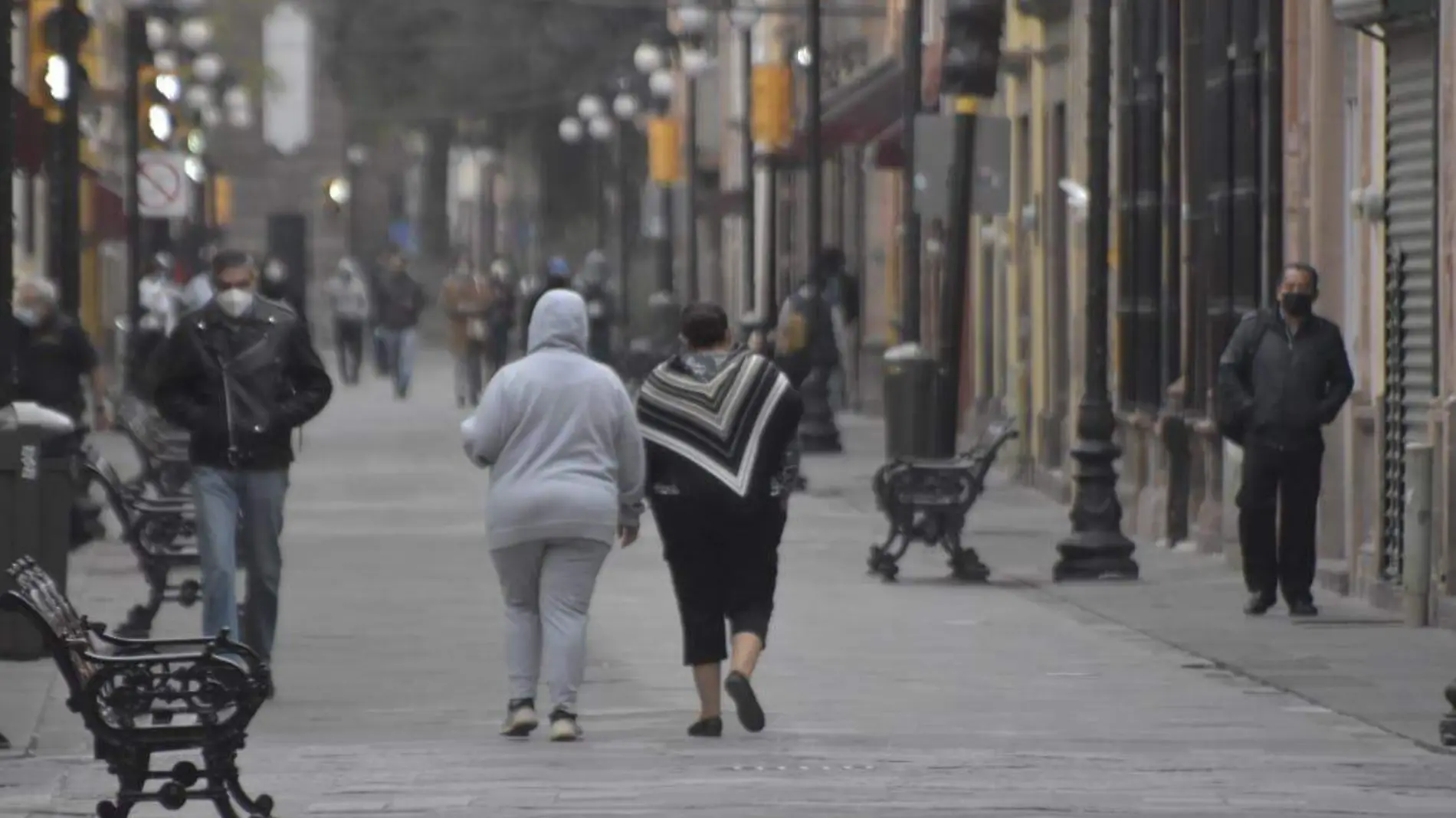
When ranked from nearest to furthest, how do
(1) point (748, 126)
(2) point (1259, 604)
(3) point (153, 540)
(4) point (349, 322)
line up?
(3) point (153, 540) → (2) point (1259, 604) → (1) point (748, 126) → (4) point (349, 322)

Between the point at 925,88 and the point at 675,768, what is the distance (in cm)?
2567

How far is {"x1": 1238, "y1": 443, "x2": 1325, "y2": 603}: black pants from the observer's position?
19812 mm

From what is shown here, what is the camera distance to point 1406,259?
20.5 meters

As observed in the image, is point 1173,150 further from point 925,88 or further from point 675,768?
point 675,768

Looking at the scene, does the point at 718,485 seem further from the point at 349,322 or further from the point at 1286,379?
the point at 349,322

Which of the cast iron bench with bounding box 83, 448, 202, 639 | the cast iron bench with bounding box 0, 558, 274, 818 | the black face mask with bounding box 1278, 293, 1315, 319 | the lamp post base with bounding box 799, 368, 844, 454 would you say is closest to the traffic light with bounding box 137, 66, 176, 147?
the lamp post base with bounding box 799, 368, 844, 454

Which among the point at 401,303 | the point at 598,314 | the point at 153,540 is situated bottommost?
the point at 153,540

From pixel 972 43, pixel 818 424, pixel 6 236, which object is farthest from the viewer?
pixel 818 424

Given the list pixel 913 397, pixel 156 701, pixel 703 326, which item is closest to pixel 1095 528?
pixel 913 397

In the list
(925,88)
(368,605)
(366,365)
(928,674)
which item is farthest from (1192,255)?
(366,365)

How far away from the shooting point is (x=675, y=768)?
13.2 meters

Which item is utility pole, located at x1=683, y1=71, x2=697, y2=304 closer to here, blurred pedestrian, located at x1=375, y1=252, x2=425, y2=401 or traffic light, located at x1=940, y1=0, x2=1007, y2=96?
blurred pedestrian, located at x1=375, y1=252, x2=425, y2=401

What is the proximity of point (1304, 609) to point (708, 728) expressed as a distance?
6.33 m

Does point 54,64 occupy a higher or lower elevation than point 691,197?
higher
